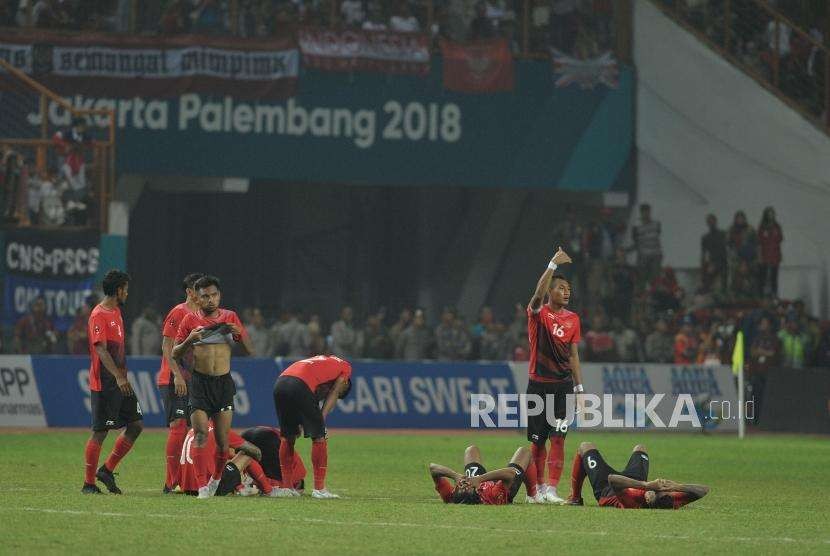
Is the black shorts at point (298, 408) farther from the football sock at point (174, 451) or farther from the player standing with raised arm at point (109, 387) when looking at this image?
the player standing with raised arm at point (109, 387)

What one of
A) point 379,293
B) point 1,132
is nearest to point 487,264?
point 379,293

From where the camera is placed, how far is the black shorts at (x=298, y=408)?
14.9m

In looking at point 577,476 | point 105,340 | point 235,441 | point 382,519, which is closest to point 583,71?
point 235,441

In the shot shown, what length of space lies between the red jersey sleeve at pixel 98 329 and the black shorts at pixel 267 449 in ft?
5.30

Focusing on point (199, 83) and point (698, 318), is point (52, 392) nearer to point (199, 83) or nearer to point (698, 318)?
A: point (199, 83)

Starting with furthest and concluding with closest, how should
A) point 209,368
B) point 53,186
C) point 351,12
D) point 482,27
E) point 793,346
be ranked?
point 482,27
point 351,12
point 793,346
point 53,186
point 209,368

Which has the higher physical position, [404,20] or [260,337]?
[404,20]

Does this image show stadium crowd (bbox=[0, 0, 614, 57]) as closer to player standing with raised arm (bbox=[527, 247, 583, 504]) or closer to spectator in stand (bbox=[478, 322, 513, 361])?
spectator in stand (bbox=[478, 322, 513, 361])

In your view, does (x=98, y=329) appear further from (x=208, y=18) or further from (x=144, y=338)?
(x=208, y=18)

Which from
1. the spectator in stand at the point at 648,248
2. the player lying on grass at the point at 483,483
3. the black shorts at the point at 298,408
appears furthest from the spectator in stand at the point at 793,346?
the black shorts at the point at 298,408

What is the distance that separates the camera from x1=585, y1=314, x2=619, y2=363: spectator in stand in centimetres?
3186

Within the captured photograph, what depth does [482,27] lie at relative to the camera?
36531mm

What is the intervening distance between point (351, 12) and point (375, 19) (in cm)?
Result: 54

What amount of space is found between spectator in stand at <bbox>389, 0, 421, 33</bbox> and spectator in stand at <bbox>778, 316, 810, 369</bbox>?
33.7ft
